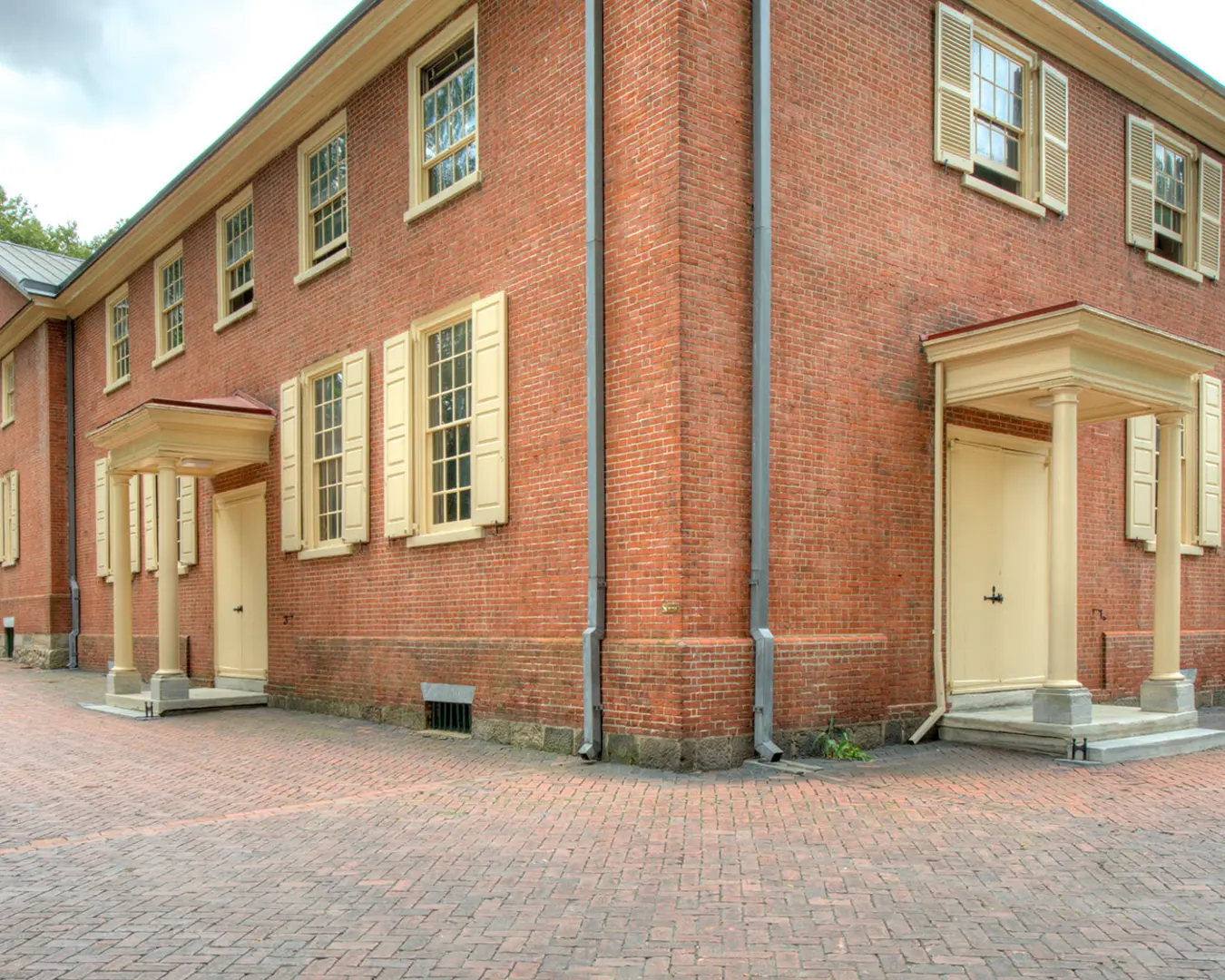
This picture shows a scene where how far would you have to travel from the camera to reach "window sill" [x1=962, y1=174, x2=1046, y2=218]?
34.9ft

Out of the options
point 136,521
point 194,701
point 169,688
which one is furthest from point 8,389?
point 194,701

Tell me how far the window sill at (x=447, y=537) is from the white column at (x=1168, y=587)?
634cm

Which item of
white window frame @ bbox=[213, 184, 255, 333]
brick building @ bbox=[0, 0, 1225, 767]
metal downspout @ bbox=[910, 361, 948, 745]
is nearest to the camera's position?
brick building @ bbox=[0, 0, 1225, 767]

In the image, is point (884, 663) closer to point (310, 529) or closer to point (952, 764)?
point (952, 764)

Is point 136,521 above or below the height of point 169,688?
above

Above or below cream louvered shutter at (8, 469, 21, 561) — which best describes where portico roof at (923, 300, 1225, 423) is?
above

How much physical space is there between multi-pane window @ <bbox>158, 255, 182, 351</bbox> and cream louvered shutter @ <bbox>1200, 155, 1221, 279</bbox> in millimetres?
14590

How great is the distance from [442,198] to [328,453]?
12.4ft

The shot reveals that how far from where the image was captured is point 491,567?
394 inches

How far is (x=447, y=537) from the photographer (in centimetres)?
1060

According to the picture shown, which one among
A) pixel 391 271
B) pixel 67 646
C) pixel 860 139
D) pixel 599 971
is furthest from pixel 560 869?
pixel 67 646

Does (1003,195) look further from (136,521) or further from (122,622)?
(136,521)

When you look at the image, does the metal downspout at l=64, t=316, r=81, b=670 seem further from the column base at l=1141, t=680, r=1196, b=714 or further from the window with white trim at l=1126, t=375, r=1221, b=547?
the window with white trim at l=1126, t=375, r=1221, b=547

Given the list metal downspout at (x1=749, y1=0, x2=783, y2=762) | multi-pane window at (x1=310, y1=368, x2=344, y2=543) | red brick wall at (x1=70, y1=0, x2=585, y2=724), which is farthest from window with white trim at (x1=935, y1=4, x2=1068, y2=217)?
multi-pane window at (x1=310, y1=368, x2=344, y2=543)
